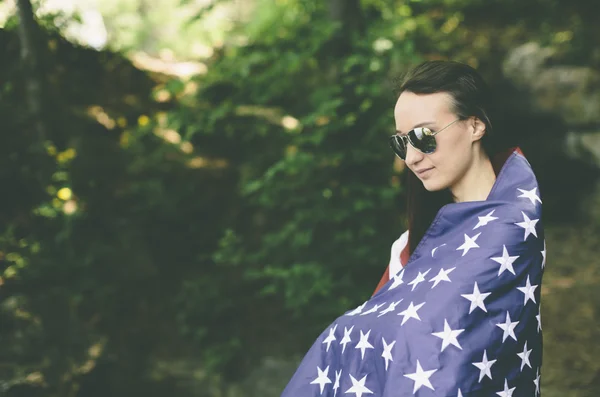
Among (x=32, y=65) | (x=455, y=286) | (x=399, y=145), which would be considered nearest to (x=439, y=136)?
(x=399, y=145)

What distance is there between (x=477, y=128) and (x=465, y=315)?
65cm

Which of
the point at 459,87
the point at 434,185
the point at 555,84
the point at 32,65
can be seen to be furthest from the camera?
the point at 555,84

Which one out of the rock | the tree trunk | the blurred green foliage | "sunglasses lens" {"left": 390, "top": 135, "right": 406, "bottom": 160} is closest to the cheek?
"sunglasses lens" {"left": 390, "top": 135, "right": 406, "bottom": 160}

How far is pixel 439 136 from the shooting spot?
1702 millimetres

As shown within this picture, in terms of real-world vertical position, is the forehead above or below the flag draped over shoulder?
above

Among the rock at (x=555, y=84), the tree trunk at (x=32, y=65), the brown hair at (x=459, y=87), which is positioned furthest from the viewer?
the rock at (x=555, y=84)

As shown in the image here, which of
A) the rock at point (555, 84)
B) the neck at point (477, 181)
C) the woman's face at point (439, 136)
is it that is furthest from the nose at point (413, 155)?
the rock at point (555, 84)

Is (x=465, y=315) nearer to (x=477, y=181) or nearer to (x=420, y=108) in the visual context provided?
(x=477, y=181)

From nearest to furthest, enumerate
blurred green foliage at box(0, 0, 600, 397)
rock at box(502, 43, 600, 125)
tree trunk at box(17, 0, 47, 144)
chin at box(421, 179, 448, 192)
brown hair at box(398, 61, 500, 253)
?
brown hair at box(398, 61, 500, 253) → chin at box(421, 179, 448, 192) → blurred green foliage at box(0, 0, 600, 397) → tree trunk at box(17, 0, 47, 144) → rock at box(502, 43, 600, 125)

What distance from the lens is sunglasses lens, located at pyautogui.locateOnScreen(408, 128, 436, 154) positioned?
1707 millimetres

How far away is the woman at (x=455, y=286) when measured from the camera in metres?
1.48

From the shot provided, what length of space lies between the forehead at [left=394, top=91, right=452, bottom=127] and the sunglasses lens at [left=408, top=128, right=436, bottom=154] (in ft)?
0.10

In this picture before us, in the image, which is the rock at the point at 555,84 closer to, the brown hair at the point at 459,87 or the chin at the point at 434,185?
the brown hair at the point at 459,87

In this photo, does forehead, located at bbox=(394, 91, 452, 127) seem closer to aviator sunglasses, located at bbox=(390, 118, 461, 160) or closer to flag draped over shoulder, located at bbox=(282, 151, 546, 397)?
aviator sunglasses, located at bbox=(390, 118, 461, 160)
